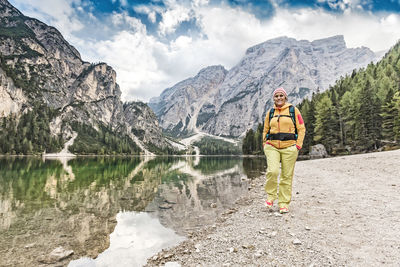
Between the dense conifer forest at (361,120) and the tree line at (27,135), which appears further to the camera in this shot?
the tree line at (27,135)

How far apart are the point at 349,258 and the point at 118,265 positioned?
669 centimetres

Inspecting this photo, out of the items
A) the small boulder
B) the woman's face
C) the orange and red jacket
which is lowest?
the small boulder

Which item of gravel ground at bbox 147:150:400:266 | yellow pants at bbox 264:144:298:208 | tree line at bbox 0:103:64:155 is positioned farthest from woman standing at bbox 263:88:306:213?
tree line at bbox 0:103:64:155

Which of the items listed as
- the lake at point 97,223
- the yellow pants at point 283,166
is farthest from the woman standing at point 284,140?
the lake at point 97,223

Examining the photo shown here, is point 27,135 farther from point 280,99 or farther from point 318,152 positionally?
point 280,99

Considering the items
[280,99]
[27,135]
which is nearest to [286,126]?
[280,99]

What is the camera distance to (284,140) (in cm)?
809

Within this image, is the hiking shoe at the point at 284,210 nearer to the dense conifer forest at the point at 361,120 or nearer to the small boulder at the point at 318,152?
the dense conifer forest at the point at 361,120

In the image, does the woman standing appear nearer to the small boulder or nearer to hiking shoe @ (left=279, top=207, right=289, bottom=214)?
hiking shoe @ (left=279, top=207, right=289, bottom=214)

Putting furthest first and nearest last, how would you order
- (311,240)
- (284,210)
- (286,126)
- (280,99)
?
(284,210) → (280,99) → (286,126) → (311,240)

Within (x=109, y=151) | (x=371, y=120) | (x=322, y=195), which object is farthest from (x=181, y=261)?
(x=109, y=151)

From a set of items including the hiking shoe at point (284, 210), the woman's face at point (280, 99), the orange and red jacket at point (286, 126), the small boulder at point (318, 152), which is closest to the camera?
the orange and red jacket at point (286, 126)

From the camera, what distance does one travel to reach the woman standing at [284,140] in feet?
26.4

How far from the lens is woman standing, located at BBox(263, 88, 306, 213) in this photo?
26.4 ft
